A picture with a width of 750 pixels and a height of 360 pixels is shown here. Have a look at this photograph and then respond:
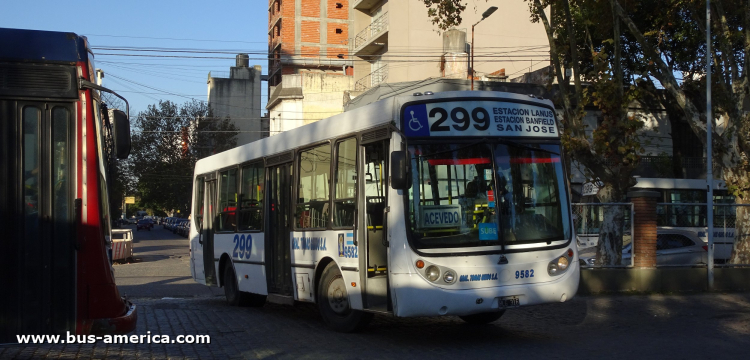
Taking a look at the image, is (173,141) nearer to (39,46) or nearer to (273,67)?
(273,67)

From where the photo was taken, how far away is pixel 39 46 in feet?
22.5

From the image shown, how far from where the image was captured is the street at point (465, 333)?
8742 mm

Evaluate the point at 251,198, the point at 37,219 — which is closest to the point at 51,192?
the point at 37,219

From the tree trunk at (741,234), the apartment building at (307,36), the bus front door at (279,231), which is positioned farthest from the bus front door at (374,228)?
the apartment building at (307,36)

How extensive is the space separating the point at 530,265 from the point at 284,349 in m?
3.05

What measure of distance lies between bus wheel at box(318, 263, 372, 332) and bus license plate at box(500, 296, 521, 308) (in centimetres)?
196

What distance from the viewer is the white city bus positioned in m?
8.65

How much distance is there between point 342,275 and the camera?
9898mm

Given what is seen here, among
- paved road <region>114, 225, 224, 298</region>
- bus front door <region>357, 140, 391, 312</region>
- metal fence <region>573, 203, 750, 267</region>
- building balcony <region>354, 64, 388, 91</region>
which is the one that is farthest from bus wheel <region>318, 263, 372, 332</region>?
building balcony <region>354, 64, 388, 91</region>

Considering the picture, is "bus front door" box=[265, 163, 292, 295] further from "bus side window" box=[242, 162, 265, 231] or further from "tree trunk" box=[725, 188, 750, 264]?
"tree trunk" box=[725, 188, 750, 264]

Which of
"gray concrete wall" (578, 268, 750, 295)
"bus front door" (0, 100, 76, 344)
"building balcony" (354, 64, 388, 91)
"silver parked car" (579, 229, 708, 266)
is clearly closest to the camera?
"bus front door" (0, 100, 76, 344)

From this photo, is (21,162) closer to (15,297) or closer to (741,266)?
(15,297)

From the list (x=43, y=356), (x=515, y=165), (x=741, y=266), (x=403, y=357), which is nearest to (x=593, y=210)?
(x=741, y=266)

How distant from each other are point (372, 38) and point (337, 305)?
33.4 meters
